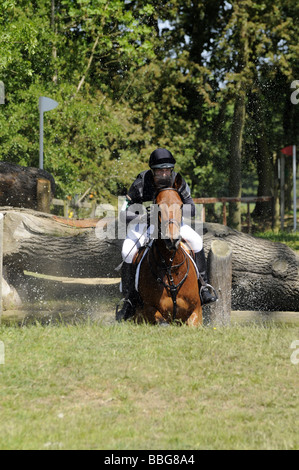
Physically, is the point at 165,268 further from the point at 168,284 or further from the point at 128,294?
the point at 128,294

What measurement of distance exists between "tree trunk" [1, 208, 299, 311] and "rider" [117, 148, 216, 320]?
134 cm

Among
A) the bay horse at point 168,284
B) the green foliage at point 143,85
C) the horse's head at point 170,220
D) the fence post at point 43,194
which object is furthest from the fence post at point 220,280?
the green foliage at point 143,85

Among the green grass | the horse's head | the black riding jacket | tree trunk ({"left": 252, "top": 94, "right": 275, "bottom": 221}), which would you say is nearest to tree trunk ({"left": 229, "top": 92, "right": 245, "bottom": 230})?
tree trunk ({"left": 252, "top": 94, "right": 275, "bottom": 221})

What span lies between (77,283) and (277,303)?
4.53 meters

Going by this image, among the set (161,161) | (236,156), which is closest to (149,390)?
(161,161)

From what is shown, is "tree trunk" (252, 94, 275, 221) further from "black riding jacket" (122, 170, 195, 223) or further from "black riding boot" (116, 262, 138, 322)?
"black riding jacket" (122, 170, 195, 223)

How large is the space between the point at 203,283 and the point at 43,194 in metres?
6.93

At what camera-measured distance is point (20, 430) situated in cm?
511

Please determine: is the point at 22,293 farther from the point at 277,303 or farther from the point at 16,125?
the point at 16,125

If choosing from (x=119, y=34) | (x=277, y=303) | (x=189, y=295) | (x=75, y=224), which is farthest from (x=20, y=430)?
(x=119, y=34)

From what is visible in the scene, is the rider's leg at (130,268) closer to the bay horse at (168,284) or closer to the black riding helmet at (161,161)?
the bay horse at (168,284)

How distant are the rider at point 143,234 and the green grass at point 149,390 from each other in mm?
836

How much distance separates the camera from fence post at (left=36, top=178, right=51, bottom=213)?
577 inches

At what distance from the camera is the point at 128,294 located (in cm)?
882
